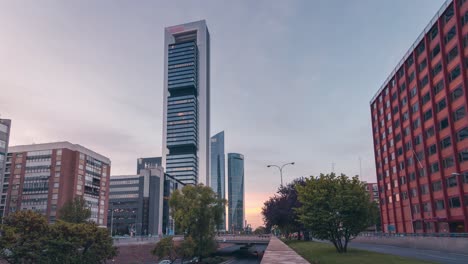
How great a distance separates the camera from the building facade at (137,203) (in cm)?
18462

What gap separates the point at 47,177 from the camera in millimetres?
123250

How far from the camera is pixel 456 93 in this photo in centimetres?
6009

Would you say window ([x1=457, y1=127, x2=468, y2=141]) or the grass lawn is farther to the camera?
window ([x1=457, y1=127, x2=468, y2=141])

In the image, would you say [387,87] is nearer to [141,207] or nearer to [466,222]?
[466,222]

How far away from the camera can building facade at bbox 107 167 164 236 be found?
606 feet

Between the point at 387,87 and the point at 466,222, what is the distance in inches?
1819

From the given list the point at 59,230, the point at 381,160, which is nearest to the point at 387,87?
the point at 381,160

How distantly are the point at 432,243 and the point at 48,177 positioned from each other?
119 m

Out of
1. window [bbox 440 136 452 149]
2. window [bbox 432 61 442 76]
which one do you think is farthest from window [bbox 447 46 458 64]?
window [bbox 440 136 452 149]

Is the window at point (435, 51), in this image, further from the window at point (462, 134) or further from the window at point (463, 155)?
the window at point (463, 155)

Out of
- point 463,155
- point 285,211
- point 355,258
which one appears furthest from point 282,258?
point 463,155

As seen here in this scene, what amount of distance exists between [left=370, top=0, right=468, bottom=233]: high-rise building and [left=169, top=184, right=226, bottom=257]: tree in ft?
142

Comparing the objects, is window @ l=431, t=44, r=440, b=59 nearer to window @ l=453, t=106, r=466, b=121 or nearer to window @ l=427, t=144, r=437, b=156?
window @ l=453, t=106, r=466, b=121

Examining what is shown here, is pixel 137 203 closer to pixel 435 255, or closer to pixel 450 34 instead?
pixel 450 34
